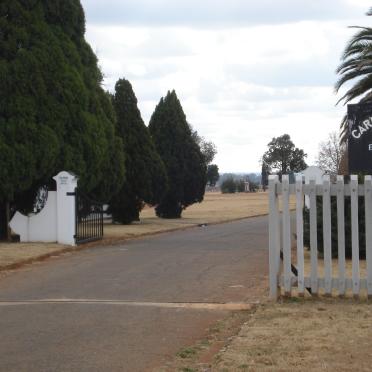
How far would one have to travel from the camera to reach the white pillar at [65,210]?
1900cm

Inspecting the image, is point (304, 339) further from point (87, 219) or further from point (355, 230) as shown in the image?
point (87, 219)

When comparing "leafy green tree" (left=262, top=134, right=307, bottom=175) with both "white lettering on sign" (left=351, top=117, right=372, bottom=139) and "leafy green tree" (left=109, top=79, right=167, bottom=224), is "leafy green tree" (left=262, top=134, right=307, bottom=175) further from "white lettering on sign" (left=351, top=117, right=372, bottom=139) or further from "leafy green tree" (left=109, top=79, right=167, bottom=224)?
"white lettering on sign" (left=351, top=117, right=372, bottom=139)

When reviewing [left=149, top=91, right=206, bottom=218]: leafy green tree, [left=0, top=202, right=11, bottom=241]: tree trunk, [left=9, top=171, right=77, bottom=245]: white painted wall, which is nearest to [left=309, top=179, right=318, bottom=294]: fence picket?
[left=9, top=171, right=77, bottom=245]: white painted wall

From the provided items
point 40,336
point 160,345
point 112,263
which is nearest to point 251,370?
point 160,345

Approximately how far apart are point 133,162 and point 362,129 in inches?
791

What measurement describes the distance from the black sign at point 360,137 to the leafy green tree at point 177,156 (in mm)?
25479

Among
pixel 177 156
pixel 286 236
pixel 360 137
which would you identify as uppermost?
pixel 177 156

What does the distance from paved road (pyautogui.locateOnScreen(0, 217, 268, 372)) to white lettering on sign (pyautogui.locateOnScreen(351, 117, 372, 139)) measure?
3.16 metres

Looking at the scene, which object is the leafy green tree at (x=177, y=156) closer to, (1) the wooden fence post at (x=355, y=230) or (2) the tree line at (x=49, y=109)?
(2) the tree line at (x=49, y=109)

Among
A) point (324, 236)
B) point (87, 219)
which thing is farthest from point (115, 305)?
point (87, 219)

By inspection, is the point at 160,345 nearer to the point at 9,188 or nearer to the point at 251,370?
the point at 251,370

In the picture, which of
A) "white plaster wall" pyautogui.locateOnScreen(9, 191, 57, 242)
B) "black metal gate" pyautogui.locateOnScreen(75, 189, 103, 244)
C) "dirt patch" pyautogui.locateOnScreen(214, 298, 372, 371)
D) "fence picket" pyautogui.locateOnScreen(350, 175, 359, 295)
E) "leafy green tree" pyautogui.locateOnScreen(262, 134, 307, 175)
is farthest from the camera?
"leafy green tree" pyautogui.locateOnScreen(262, 134, 307, 175)

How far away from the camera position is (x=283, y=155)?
92875 mm

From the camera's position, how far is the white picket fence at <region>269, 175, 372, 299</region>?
891cm
